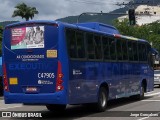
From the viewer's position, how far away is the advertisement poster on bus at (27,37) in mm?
14922

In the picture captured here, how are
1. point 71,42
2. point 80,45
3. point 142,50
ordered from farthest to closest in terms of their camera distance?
point 142,50
point 80,45
point 71,42

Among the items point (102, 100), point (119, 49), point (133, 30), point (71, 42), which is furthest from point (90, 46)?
point (133, 30)

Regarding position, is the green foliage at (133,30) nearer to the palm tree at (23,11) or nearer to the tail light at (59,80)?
the palm tree at (23,11)

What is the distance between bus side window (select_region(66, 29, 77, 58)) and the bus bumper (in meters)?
1.43

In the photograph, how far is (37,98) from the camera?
48.4ft

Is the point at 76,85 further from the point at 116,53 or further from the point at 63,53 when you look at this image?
the point at 116,53

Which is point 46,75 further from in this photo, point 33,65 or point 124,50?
point 124,50

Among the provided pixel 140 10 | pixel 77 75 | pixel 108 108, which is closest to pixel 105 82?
pixel 108 108

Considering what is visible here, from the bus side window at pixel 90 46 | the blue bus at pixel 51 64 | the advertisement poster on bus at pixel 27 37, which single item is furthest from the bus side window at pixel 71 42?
the bus side window at pixel 90 46

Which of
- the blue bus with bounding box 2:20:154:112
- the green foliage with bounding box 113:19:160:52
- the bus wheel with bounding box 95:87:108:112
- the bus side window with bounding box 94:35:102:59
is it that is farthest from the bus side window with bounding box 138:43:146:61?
the green foliage with bounding box 113:19:160:52

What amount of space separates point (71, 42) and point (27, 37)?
1.41 metres

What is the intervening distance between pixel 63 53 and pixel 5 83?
232 centimetres

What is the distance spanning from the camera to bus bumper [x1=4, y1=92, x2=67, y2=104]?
1451cm

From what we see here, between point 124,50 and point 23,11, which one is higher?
point 23,11
